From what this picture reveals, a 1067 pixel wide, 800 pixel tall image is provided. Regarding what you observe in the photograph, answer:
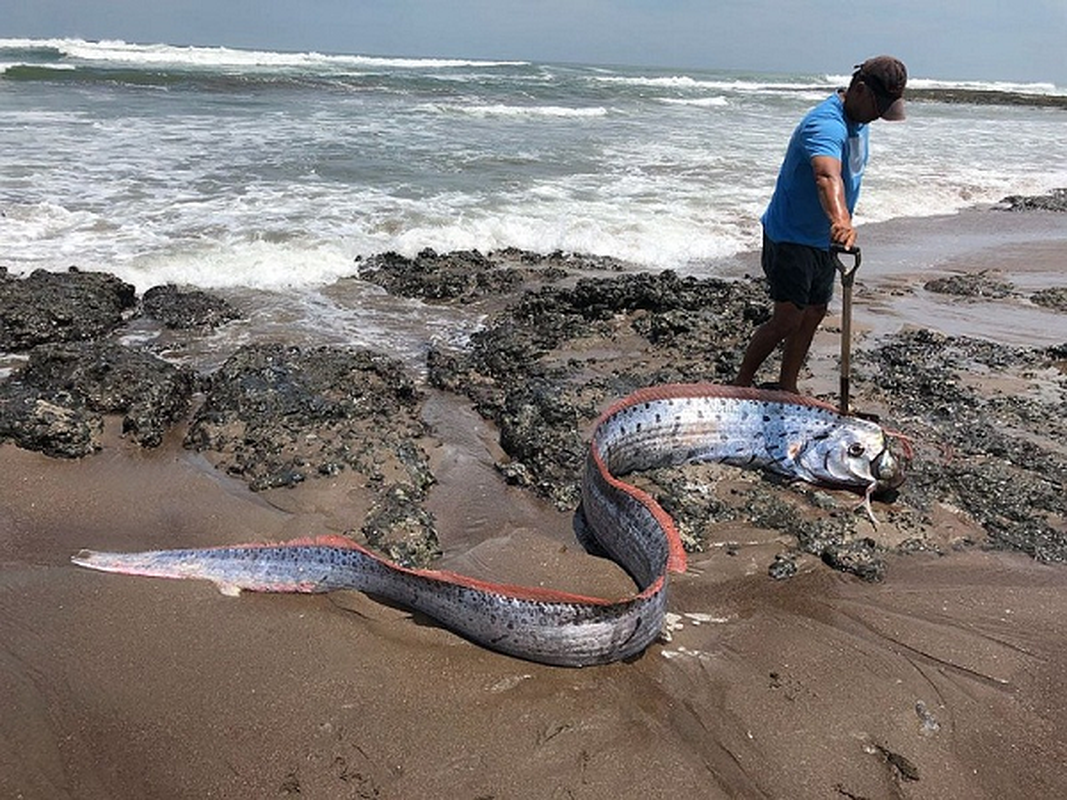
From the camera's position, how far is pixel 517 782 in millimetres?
2477

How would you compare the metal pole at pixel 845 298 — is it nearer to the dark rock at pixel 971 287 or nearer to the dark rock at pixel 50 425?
the dark rock at pixel 50 425

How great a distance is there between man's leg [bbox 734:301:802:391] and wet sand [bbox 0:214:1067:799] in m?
1.40

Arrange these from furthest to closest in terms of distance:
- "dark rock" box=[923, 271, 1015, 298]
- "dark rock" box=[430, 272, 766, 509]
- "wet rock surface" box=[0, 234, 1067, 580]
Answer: "dark rock" box=[923, 271, 1015, 298] < "dark rock" box=[430, 272, 766, 509] < "wet rock surface" box=[0, 234, 1067, 580]

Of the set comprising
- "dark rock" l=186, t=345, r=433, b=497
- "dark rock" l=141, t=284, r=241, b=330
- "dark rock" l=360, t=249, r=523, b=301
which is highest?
"dark rock" l=360, t=249, r=523, b=301

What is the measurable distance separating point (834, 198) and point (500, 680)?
2.93 meters

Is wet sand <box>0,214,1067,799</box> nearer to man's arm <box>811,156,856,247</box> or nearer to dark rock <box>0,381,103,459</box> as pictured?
dark rock <box>0,381,103,459</box>

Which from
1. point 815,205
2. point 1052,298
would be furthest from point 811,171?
point 1052,298

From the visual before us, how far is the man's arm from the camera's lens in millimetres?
3988

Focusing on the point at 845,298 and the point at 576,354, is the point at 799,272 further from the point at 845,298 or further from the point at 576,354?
the point at 576,354

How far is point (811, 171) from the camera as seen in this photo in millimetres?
4203

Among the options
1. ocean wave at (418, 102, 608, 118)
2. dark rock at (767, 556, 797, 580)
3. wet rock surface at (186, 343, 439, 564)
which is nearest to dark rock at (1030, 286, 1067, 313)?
dark rock at (767, 556, 797, 580)

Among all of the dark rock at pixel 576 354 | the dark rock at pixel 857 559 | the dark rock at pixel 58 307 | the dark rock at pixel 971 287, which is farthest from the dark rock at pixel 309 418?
the dark rock at pixel 971 287

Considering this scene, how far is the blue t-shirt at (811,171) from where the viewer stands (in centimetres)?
412

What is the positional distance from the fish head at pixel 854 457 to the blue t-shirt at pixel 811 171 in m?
1.10
